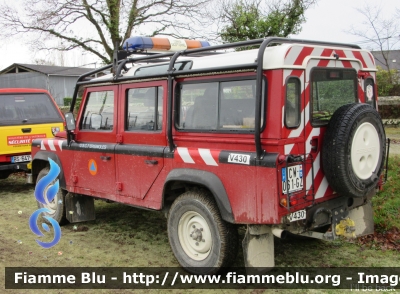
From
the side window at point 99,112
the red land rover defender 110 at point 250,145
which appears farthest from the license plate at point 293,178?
the side window at point 99,112

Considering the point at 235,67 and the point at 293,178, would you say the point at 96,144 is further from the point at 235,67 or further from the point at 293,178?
the point at 293,178

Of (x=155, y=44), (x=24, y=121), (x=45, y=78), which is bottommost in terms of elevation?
(x=24, y=121)

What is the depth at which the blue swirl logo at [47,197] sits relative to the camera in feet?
18.1

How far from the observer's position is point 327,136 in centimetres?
410

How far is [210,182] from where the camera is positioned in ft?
13.9

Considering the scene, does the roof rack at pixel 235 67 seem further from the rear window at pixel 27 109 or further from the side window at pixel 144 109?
the rear window at pixel 27 109

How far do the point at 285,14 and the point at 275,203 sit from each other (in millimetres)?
11779

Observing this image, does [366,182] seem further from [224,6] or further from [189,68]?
[224,6]

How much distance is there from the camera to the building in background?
1362 inches

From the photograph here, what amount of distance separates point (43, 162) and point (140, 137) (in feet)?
8.06

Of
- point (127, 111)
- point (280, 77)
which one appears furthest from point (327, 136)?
point (127, 111)

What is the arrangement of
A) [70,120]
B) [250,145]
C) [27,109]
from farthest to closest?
[27,109], [70,120], [250,145]

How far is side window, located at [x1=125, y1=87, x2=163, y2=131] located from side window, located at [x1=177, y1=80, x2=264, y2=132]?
1.05ft

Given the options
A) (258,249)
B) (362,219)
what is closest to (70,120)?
(258,249)
